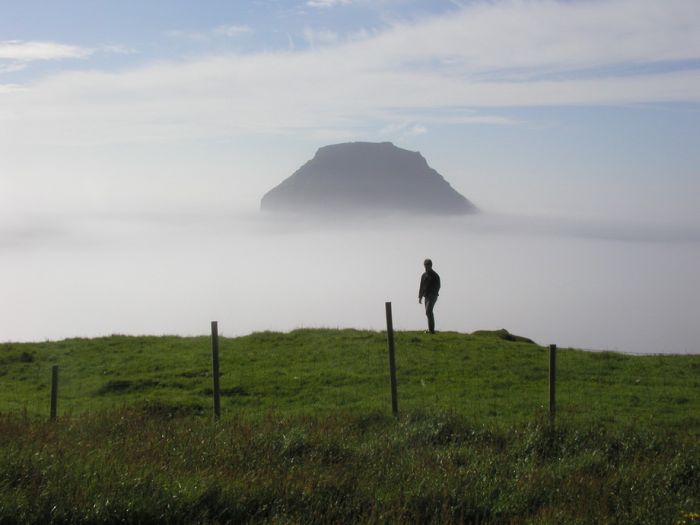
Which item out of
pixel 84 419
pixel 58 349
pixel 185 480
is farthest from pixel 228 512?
pixel 58 349

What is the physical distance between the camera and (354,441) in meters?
15.0

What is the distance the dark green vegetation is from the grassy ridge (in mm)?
93

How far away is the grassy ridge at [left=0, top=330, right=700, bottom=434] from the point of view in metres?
20.1

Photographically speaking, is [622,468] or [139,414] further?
[139,414]

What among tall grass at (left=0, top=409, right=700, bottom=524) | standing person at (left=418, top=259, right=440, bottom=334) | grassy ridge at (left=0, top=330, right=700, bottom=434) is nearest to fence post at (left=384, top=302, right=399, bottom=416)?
grassy ridge at (left=0, top=330, right=700, bottom=434)

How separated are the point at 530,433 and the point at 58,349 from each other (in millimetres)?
19517

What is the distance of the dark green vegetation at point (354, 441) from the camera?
10969 millimetres

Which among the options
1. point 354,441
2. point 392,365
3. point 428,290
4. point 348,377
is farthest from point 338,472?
point 428,290

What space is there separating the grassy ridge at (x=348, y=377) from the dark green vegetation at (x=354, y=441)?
93 millimetres

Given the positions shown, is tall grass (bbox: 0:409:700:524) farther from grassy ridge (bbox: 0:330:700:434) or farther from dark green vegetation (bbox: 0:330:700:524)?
grassy ridge (bbox: 0:330:700:434)

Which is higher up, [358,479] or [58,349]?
[58,349]

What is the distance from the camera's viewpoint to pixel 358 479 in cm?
1225

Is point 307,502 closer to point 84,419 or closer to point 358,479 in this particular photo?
point 358,479

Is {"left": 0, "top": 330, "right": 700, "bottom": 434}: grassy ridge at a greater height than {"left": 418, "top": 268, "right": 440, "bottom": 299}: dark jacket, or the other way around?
{"left": 418, "top": 268, "right": 440, "bottom": 299}: dark jacket
